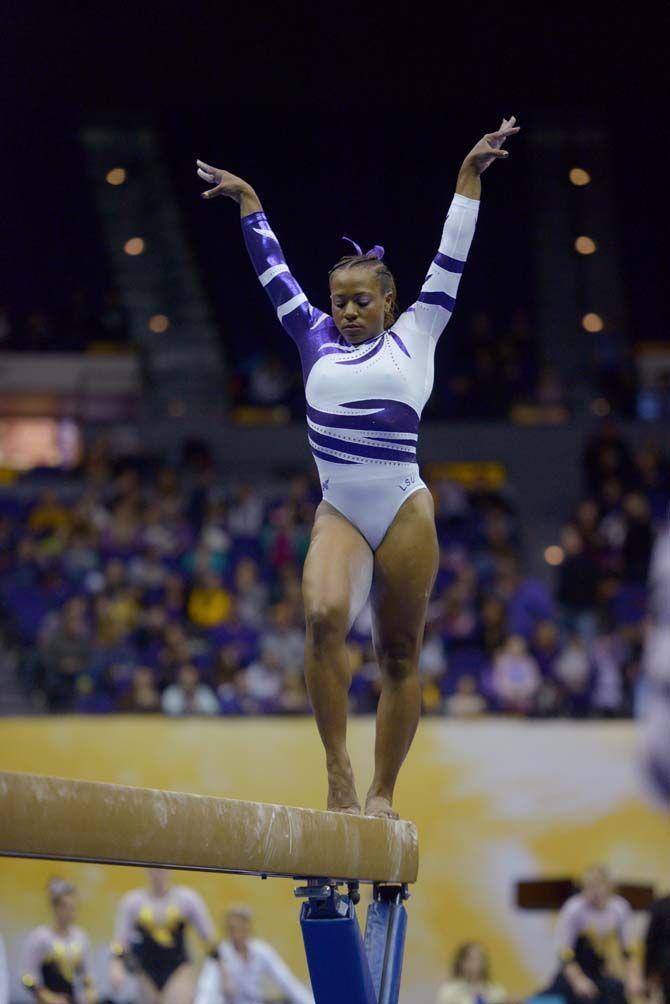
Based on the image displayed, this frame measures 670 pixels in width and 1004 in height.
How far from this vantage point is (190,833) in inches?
149

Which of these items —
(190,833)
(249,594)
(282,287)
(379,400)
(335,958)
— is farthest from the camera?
(249,594)

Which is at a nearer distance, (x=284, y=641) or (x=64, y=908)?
(x=64, y=908)

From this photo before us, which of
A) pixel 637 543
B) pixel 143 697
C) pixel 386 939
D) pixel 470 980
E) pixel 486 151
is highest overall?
pixel 486 151

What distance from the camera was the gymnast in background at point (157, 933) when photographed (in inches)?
380

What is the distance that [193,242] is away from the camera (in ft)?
70.4

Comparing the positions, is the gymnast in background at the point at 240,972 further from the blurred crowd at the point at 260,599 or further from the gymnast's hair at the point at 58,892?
the blurred crowd at the point at 260,599

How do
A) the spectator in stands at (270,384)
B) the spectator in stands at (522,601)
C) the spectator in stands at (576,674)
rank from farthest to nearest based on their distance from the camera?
the spectator in stands at (270,384) < the spectator in stands at (522,601) < the spectator in stands at (576,674)

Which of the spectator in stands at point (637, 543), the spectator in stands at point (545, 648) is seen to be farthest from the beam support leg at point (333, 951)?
the spectator in stands at point (637, 543)

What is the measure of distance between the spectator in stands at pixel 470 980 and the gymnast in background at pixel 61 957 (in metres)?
2.23

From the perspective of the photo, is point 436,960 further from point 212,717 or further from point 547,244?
point 547,244

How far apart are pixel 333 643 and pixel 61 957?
17.8 ft

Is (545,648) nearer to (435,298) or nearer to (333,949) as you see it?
(435,298)

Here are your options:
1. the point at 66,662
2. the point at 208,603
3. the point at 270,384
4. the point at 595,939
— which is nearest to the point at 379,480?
the point at 595,939

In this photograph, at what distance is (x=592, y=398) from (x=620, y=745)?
740 centimetres
